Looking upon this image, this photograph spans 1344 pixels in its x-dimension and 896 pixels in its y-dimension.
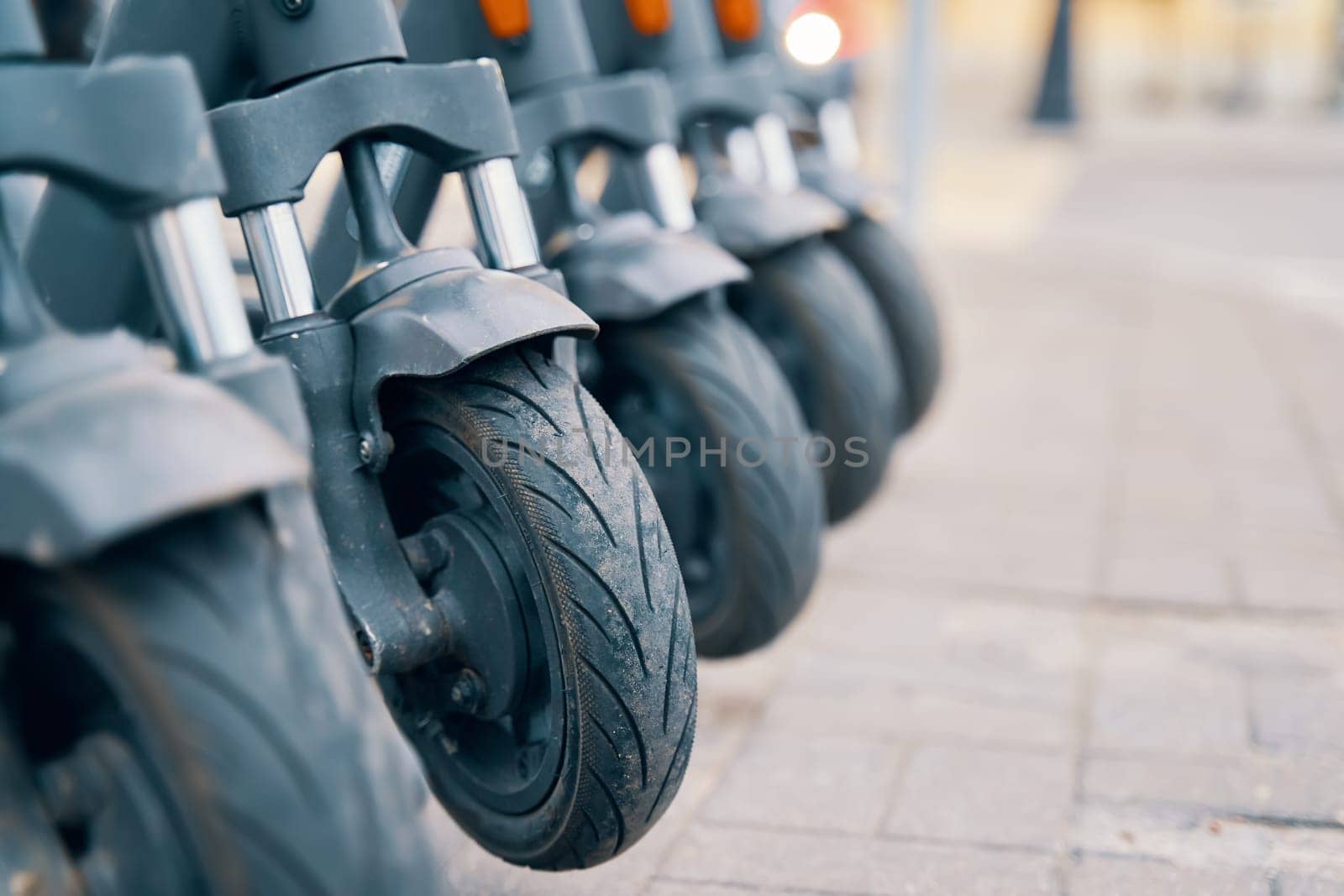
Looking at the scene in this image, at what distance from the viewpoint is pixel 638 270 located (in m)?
2.05

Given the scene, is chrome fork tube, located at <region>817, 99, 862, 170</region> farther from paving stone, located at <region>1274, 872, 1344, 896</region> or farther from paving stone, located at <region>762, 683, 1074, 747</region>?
paving stone, located at <region>1274, 872, 1344, 896</region>

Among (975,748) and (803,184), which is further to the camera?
(803,184)

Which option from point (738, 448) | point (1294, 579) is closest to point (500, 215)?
point (738, 448)

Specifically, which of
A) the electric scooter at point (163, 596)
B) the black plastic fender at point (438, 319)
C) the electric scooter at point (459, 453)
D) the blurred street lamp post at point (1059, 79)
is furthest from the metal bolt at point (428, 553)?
the blurred street lamp post at point (1059, 79)

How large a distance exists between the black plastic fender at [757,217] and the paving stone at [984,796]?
976 mm

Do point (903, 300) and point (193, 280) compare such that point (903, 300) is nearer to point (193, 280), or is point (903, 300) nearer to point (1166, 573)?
point (1166, 573)

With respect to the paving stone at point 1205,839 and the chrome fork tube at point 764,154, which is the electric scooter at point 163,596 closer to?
the paving stone at point 1205,839

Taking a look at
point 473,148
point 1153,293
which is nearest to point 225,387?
point 473,148

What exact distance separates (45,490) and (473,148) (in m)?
0.82

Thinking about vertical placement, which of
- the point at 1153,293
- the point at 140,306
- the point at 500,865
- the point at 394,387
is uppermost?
the point at 140,306

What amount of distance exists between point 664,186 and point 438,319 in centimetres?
100

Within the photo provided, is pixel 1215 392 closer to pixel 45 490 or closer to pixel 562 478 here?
pixel 562 478

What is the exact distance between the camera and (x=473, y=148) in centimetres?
168

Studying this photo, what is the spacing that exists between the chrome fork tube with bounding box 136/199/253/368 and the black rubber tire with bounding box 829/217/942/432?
2.21 m
